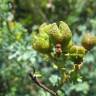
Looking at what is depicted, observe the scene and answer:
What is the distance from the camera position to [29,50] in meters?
2.57

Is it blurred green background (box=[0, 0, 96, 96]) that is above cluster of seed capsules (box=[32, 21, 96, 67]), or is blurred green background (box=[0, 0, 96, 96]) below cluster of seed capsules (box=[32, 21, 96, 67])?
above

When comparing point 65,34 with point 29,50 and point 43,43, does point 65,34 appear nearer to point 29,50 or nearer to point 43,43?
point 43,43

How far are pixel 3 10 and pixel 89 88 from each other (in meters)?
0.76

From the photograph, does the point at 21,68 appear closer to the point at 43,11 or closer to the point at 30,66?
the point at 30,66

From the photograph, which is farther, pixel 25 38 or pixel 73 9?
pixel 73 9

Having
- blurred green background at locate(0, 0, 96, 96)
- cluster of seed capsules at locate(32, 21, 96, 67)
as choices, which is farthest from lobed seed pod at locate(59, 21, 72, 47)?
blurred green background at locate(0, 0, 96, 96)

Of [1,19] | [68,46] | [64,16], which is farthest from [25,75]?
[68,46]

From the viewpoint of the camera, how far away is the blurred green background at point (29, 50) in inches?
101

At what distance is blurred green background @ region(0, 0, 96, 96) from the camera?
2.57m

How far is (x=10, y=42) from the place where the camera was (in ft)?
8.63

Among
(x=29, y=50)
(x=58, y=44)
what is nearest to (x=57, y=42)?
(x=58, y=44)

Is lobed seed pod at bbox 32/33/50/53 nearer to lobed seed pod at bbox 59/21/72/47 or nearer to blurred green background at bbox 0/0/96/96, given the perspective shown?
lobed seed pod at bbox 59/21/72/47

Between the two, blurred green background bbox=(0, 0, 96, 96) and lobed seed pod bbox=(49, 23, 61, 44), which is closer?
lobed seed pod bbox=(49, 23, 61, 44)

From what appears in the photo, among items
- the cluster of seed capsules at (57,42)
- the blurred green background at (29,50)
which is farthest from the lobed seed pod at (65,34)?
the blurred green background at (29,50)
